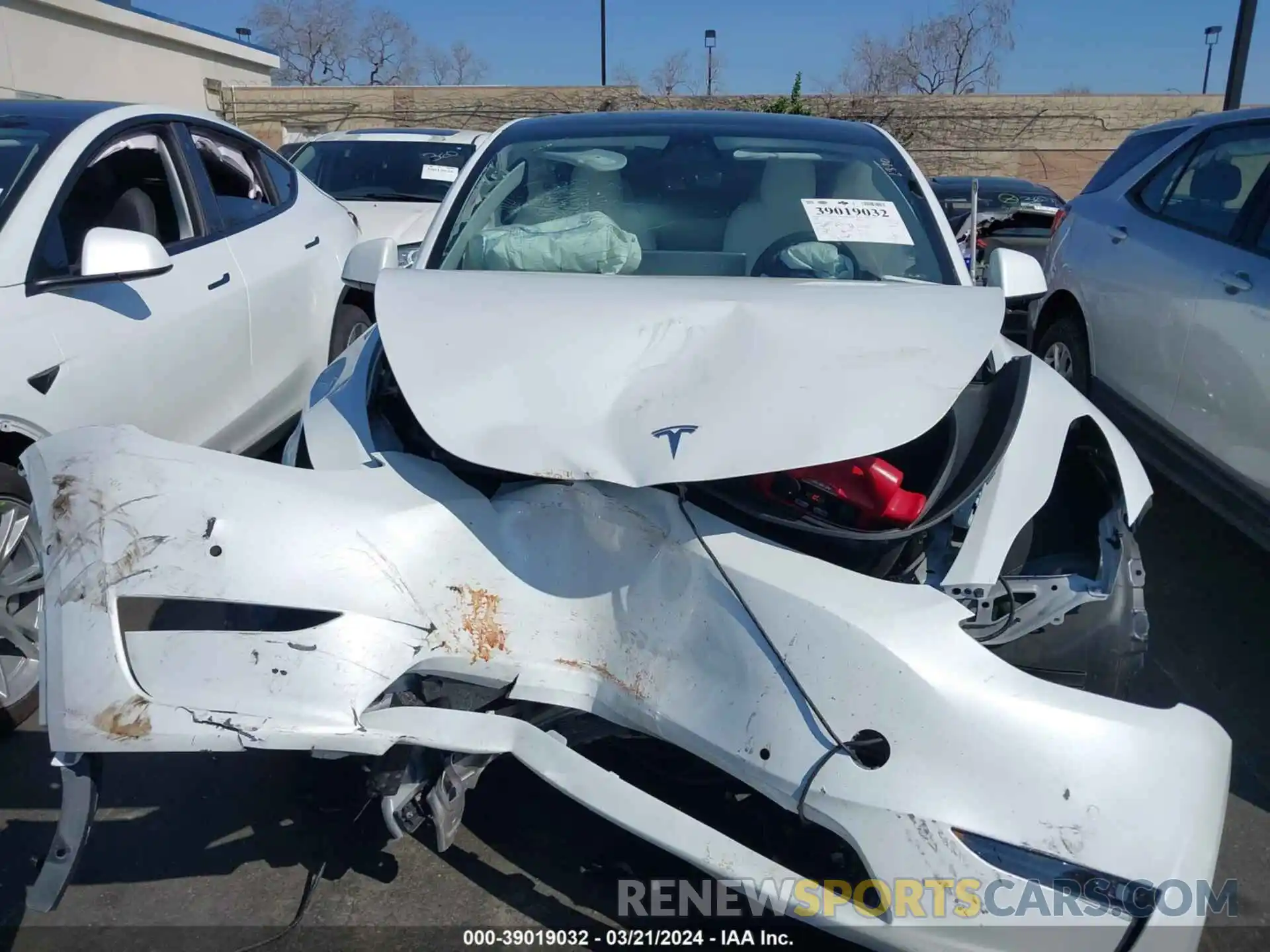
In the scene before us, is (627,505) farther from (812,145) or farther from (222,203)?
(222,203)

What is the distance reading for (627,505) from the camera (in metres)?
2.15

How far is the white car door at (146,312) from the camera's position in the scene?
323 cm

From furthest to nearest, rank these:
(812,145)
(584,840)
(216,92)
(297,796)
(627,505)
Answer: (216,92) → (812,145) → (297,796) → (584,840) → (627,505)

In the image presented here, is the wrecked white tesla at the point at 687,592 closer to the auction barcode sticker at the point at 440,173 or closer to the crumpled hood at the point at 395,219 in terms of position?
the crumpled hood at the point at 395,219

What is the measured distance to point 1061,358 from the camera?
563 centimetres

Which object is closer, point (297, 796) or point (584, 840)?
point (584, 840)

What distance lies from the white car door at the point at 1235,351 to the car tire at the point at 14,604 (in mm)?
4139

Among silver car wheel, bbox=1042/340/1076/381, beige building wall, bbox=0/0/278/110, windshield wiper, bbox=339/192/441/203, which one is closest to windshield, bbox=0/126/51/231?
windshield wiper, bbox=339/192/441/203

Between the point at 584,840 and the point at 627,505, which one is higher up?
the point at 627,505

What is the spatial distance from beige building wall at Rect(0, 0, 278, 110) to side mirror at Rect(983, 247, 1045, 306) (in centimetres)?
1942

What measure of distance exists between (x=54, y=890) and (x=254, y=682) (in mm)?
552

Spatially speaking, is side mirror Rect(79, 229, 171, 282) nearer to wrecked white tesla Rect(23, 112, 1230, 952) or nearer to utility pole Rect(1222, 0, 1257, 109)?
wrecked white tesla Rect(23, 112, 1230, 952)

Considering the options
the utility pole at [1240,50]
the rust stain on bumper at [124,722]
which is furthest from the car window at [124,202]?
the utility pole at [1240,50]

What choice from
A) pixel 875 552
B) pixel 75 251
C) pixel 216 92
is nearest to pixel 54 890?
pixel 875 552
